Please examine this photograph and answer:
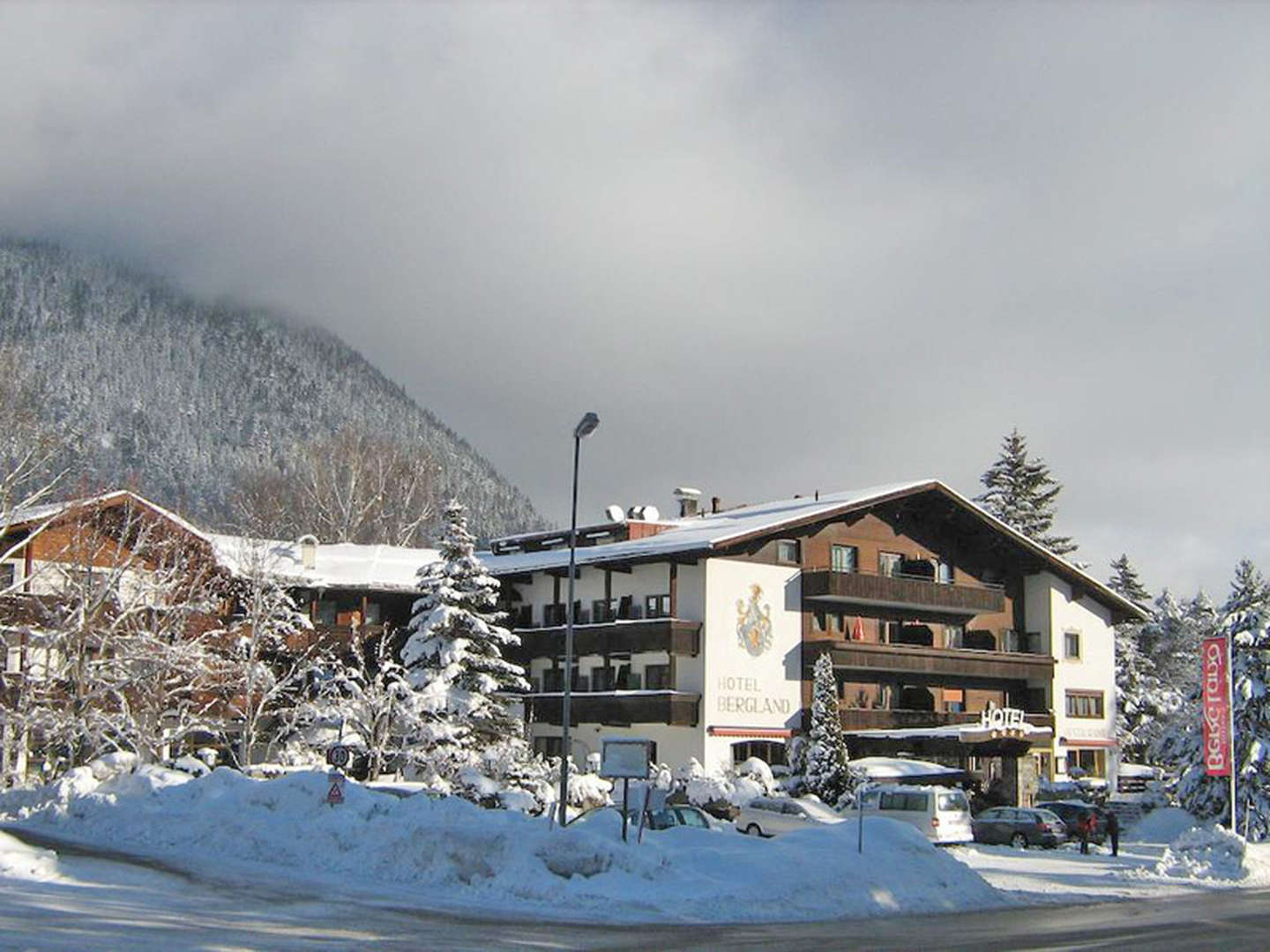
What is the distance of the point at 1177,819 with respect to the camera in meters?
48.7

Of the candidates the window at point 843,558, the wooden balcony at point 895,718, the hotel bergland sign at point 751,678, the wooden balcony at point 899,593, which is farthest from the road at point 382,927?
the window at point 843,558

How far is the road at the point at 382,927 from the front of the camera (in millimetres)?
16547

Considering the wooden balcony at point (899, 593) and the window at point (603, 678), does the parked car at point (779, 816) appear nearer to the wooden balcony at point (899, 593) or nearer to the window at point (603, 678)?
the window at point (603, 678)

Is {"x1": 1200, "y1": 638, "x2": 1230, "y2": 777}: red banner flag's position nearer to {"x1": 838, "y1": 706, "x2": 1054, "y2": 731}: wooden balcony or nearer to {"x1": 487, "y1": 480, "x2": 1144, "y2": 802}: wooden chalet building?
{"x1": 487, "y1": 480, "x2": 1144, "y2": 802}: wooden chalet building

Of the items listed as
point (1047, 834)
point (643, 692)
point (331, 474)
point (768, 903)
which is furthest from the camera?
point (331, 474)

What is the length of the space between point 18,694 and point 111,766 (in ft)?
32.9

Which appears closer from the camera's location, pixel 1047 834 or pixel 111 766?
pixel 111 766

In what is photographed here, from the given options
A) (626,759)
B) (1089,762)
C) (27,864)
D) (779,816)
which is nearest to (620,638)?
(779,816)

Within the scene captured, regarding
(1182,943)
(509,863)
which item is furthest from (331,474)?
(1182,943)

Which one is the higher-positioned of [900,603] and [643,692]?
[900,603]

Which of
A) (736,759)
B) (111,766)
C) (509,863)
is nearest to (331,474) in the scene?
(736,759)

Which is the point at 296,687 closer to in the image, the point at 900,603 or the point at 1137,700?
the point at 900,603

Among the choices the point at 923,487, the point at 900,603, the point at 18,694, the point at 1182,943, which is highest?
the point at 923,487

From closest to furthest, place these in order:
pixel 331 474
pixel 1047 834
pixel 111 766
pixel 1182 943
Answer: pixel 1182 943 < pixel 111 766 < pixel 1047 834 < pixel 331 474
